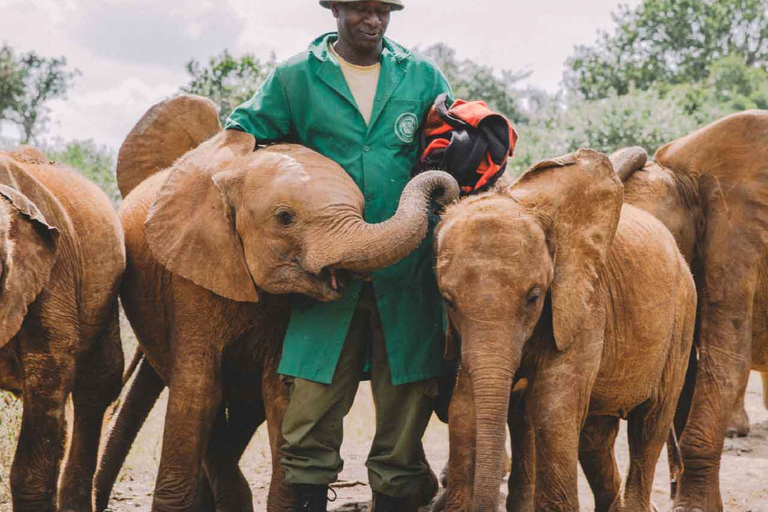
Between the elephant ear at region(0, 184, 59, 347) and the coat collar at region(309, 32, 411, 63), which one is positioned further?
the coat collar at region(309, 32, 411, 63)

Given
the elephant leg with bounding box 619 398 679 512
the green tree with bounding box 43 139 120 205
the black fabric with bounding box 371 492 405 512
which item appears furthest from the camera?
the green tree with bounding box 43 139 120 205

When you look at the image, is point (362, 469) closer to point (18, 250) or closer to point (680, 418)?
point (680, 418)

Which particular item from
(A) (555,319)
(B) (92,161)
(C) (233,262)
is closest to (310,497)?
(C) (233,262)

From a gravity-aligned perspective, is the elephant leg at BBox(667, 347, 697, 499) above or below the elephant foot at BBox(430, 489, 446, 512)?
above

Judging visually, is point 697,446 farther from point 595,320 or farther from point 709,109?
point 709,109

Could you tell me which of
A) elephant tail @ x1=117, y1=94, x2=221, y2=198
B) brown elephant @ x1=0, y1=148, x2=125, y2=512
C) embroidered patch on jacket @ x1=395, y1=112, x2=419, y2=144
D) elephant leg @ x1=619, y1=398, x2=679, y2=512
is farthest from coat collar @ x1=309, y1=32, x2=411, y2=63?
elephant leg @ x1=619, y1=398, x2=679, y2=512

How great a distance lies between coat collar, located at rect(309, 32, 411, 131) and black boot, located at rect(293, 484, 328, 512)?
1.76m

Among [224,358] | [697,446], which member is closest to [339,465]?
[224,358]

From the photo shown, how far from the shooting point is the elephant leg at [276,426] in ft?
19.3

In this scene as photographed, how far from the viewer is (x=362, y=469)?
8.98 metres

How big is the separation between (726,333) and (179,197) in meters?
3.55

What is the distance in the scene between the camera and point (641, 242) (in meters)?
6.22

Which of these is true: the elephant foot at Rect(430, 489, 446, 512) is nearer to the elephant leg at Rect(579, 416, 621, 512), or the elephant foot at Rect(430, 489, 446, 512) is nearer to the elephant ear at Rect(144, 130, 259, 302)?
the elephant leg at Rect(579, 416, 621, 512)

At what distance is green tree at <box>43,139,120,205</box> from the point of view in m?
18.8
